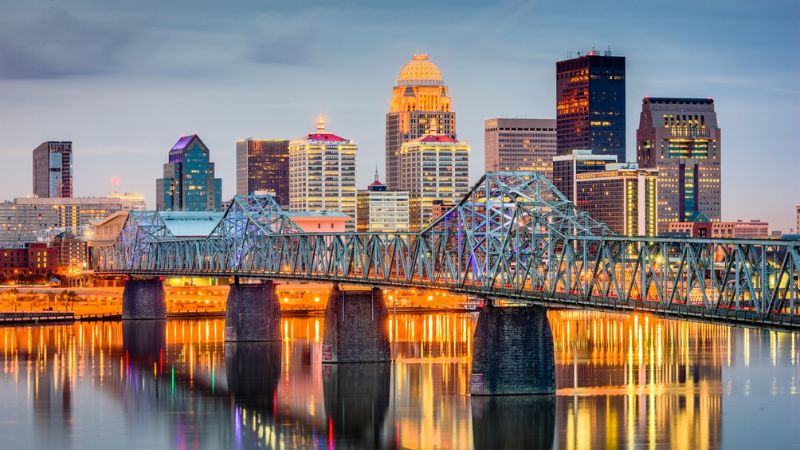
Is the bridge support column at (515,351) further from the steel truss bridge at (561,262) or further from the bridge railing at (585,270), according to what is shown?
the bridge railing at (585,270)

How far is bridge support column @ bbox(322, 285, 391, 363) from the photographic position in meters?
137

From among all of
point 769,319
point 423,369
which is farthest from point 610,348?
point 769,319

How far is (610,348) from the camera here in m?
154

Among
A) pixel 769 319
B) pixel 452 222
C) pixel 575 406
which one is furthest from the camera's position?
pixel 452 222

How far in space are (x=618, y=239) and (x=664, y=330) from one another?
82602 mm

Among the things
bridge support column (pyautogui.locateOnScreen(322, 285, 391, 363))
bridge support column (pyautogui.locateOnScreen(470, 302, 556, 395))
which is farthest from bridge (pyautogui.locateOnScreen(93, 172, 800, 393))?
bridge support column (pyautogui.locateOnScreen(322, 285, 391, 363))

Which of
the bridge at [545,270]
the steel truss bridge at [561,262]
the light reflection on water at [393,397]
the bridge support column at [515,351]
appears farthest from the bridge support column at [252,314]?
the bridge support column at [515,351]

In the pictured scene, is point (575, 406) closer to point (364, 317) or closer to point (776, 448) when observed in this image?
point (776, 448)

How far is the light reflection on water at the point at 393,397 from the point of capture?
99.6m

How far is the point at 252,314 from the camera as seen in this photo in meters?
168

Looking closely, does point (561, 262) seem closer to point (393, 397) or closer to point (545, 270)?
point (545, 270)

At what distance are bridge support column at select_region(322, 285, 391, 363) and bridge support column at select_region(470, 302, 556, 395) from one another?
27734 millimetres

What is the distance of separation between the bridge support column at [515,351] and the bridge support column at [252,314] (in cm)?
5939

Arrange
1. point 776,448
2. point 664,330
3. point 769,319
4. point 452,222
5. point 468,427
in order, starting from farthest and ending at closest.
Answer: point 664,330 → point 452,222 → point 468,427 → point 776,448 → point 769,319
